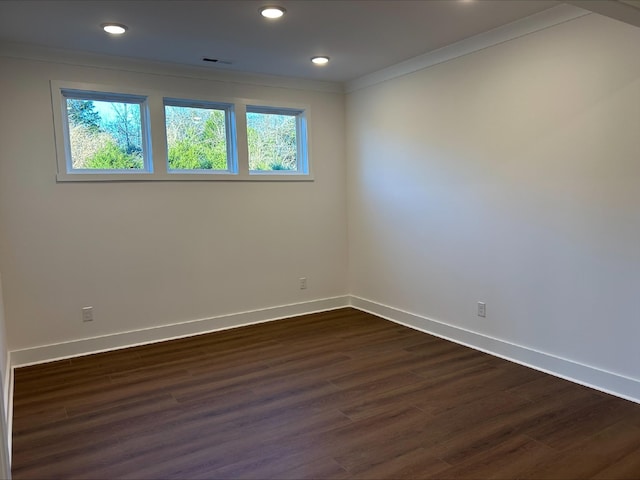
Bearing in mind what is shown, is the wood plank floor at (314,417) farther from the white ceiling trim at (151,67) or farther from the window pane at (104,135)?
the white ceiling trim at (151,67)

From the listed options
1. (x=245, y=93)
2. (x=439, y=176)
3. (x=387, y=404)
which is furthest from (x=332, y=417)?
(x=245, y=93)

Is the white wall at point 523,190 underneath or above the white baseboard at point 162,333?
above

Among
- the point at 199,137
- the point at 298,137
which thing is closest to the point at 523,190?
the point at 298,137

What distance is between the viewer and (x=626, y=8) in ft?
7.11

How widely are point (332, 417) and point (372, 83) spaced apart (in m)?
3.32

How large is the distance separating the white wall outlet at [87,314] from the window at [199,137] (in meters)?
1.40

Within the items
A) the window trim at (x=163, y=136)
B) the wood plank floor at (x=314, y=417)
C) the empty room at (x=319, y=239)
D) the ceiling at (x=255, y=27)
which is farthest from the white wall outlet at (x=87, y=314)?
the ceiling at (x=255, y=27)

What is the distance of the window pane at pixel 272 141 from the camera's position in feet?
15.3

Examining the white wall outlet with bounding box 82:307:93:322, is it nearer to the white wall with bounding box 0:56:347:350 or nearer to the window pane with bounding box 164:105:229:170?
the white wall with bounding box 0:56:347:350

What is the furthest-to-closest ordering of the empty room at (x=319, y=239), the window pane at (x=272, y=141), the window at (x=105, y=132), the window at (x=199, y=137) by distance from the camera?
the window pane at (x=272, y=141)
the window at (x=199, y=137)
the window at (x=105, y=132)
the empty room at (x=319, y=239)

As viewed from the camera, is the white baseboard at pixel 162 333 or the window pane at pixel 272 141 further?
the window pane at pixel 272 141

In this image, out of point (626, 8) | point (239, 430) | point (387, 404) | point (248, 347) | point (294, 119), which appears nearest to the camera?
point (626, 8)

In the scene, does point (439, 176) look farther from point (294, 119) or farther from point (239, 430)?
point (239, 430)

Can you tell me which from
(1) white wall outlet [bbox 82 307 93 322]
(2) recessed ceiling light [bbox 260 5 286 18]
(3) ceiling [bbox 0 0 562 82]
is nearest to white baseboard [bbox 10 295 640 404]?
(1) white wall outlet [bbox 82 307 93 322]
